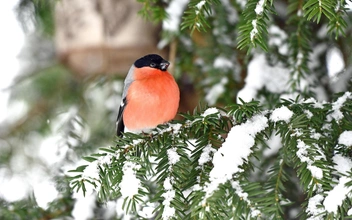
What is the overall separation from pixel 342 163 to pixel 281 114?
0.82 ft

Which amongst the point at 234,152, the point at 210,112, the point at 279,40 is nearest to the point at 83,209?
the point at 210,112

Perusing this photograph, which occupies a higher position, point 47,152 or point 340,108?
point 47,152

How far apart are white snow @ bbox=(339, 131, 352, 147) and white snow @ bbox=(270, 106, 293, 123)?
19 centimetres

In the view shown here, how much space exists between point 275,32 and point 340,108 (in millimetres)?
1163

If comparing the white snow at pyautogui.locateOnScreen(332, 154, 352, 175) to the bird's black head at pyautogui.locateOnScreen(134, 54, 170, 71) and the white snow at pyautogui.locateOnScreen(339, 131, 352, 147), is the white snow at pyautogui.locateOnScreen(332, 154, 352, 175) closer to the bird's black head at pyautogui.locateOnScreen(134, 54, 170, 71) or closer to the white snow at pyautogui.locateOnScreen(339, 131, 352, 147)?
the white snow at pyautogui.locateOnScreen(339, 131, 352, 147)

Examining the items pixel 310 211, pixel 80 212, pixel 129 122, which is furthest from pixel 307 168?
pixel 80 212

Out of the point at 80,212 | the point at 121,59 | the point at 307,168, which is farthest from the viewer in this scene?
the point at 121,59

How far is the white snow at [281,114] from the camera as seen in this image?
1616mm

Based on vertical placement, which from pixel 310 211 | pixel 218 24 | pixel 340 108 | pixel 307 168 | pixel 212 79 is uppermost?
pixel 218 24

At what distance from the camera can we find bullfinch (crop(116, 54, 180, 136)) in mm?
2225

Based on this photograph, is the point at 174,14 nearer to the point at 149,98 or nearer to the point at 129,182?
the point at 149,98

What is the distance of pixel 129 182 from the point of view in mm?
1559

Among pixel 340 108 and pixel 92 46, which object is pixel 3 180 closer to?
pixel 92 46

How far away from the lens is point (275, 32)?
9.16 feet
